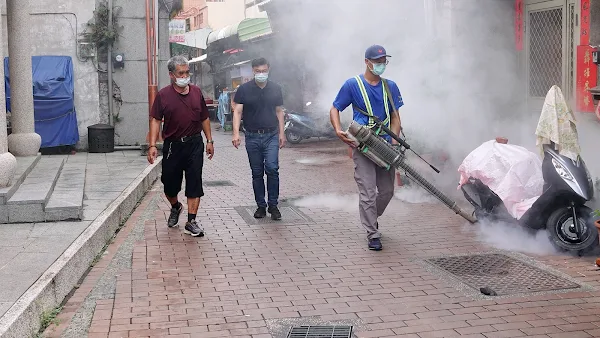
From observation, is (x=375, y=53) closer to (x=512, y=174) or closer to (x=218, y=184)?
(x=512, y=174)

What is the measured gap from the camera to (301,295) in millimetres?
5227

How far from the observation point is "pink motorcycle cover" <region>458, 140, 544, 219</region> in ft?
21.7

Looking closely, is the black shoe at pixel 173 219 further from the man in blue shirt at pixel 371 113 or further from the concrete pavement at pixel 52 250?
the man in blue shirt at pixel 371 113

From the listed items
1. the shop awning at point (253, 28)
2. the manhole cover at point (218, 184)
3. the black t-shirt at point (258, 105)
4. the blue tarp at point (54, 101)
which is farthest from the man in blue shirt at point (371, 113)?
the shop awning at point (253, 28)

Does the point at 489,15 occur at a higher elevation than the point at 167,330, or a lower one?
higher

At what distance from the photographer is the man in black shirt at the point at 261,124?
793cm

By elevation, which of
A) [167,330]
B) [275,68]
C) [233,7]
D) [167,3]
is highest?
[233,7]

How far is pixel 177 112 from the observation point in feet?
23.6

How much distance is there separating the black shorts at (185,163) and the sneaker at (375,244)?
194cm

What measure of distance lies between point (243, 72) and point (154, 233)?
2089cm

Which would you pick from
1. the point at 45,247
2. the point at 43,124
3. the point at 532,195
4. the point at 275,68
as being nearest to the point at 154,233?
the point at 45,247

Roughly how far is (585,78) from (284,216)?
407cm

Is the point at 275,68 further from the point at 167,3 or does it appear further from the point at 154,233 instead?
the point at 154,233

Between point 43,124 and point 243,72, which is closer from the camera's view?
point 43,124
